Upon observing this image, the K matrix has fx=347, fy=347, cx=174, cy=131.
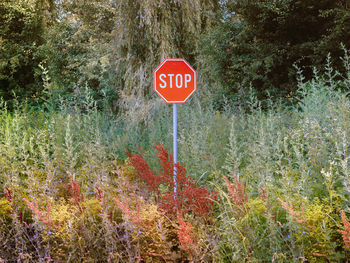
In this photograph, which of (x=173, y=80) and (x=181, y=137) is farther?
(x=181, y=137)

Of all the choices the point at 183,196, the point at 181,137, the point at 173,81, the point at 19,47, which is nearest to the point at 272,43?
the point at 181,137

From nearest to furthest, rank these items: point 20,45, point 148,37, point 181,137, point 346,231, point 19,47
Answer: point 346,231 → point 181,137 → point 148,37 → point 19,47 → point 20,45

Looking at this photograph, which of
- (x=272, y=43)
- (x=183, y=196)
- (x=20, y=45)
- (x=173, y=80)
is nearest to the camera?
(x=183, y=196)

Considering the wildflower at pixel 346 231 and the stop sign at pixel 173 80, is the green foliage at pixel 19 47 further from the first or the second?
the wildflower at pixel 346 231

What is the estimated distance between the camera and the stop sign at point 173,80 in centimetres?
364

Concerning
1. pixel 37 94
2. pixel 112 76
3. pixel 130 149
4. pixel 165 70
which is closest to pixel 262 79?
pixel 112 76

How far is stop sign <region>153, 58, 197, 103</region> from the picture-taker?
143 inches

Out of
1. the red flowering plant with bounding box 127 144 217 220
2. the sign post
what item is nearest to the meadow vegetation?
the red flowering plant with bounding box 127 144 217 220

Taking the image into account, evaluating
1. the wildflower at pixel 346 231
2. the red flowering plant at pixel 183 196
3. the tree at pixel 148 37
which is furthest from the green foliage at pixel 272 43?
the wildflower at pixel 346 231

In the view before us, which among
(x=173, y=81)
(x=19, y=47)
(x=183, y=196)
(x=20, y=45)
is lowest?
(x=183, y=196)

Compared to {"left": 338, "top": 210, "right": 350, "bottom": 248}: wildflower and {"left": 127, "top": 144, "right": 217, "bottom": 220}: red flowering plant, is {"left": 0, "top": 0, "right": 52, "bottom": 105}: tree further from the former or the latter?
{"left": 338, "top": 210, "right": 350, "bottom": 248}: wildflower

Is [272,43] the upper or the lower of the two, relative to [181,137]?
upper

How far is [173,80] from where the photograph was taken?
367 cm

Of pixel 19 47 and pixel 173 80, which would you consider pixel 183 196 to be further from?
pixel 19 47
